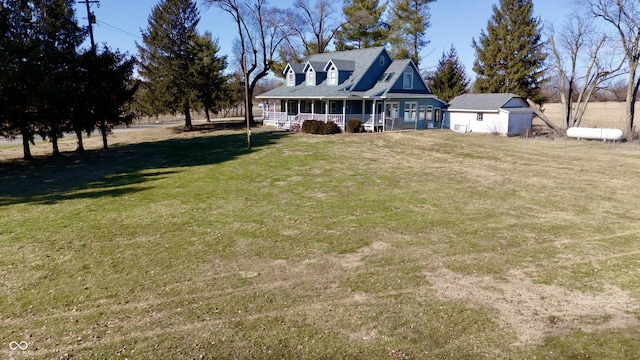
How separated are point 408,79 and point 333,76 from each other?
284 inches

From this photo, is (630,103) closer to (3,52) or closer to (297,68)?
(297,68)

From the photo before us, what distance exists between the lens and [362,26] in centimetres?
5266

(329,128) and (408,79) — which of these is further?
(408,79)

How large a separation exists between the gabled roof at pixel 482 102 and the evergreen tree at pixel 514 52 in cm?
1006

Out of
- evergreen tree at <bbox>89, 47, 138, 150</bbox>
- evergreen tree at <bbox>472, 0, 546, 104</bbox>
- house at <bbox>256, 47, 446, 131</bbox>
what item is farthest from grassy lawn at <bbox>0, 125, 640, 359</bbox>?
evergreen tree at <bbox>472, 0, 546, 104</bbox>

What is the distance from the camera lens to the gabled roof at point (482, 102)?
34812 millimetres

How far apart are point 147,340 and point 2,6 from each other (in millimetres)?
25087

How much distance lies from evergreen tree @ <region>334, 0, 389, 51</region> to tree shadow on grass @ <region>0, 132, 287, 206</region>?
2576 centimetres

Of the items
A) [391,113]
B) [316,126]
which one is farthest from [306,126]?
[391,113]

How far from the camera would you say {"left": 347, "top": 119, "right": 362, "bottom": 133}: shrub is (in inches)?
1324

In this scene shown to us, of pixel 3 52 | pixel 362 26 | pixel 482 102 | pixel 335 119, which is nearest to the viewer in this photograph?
pixel 3 52

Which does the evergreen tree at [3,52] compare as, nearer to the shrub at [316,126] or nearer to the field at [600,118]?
the shrub at [316,126]

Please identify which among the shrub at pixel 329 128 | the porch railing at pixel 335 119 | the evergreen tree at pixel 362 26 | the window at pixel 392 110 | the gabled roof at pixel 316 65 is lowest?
the shrub at pixel 329 128

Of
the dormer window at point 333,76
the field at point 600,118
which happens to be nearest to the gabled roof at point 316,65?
the dormer window at point 333,76
